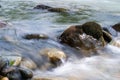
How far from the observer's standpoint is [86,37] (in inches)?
481

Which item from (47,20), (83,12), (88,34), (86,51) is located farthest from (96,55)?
(83,12)

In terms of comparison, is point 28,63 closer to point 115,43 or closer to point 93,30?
point 93,30

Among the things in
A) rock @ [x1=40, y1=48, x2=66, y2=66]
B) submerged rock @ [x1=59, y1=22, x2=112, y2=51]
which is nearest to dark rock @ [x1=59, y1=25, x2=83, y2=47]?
submerged rock @ [x1=59, y1=22, x2=112, y2=51]

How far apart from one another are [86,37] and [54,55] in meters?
2.14

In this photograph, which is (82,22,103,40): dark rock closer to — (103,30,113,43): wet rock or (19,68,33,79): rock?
(103,30,113,43): wet rock

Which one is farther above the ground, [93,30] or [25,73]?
[93,30]

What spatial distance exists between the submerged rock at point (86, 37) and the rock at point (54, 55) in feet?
3.37

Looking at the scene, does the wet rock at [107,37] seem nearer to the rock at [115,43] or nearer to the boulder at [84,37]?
the rock at [115,43]

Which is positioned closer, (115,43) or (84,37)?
(84,37)

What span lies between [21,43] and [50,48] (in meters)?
1.03

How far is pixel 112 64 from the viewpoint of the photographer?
36.1 feet

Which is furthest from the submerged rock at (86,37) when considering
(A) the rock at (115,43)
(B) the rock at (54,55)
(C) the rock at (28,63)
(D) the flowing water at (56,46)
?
(C) the rock at (28,63)

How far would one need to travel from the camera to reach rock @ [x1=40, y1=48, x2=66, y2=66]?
33.6 feet

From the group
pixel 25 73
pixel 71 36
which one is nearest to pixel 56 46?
pixel 71 36
